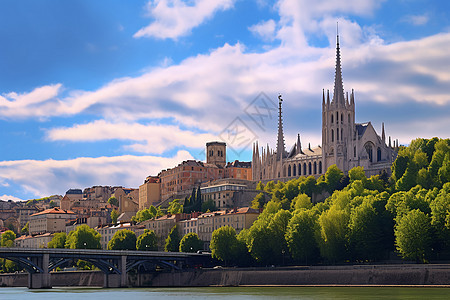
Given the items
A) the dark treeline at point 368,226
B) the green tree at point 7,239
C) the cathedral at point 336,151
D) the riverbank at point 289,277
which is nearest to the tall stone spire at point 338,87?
the cathedral at point 336,151

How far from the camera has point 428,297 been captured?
64.0 m

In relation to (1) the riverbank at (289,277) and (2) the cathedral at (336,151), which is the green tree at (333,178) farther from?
(1) the riverbank at (289,277)

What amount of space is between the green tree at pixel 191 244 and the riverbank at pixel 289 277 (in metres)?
9.93

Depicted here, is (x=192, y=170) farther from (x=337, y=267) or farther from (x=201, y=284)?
(x=337, y=267)

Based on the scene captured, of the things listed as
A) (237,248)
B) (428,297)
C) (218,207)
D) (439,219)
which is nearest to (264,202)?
(218,207)

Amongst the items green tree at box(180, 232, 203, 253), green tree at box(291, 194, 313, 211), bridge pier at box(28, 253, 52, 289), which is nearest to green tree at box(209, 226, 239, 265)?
green tree at box(180, 232, 203, 253)

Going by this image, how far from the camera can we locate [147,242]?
126562 mm

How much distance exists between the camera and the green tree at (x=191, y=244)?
121 meters

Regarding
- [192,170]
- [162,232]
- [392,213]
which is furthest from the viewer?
[192,170]

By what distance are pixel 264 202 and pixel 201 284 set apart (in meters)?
41.1

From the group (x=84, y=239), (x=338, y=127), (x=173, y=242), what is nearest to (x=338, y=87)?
(x=338, y=127)

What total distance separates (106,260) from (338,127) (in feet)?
196

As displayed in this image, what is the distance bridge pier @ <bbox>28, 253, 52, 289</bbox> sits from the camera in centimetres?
10150

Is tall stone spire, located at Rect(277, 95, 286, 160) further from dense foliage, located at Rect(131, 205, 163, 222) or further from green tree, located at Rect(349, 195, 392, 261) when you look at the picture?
green tree, located at Rect(349, 195, 392, 261)
